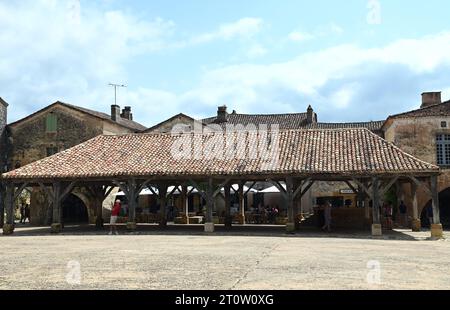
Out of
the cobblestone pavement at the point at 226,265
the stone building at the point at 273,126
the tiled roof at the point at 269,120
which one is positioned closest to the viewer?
the cobblestone pavement at the point at 226,265

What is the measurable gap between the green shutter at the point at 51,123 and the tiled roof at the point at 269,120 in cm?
1317

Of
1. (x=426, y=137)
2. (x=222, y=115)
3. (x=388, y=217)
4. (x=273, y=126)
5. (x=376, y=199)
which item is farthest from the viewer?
(x=222, y=115)

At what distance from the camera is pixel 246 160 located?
19.5 metres

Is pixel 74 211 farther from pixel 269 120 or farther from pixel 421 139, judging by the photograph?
pixel 421 139

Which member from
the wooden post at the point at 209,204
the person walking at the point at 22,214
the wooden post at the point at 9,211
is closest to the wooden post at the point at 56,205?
the wooden post at the point at 9,211

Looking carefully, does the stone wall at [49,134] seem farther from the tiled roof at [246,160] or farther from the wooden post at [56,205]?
the wooden post at [56,205]

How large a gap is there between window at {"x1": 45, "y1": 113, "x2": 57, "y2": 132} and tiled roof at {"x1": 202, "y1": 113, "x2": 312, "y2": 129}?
43.1 feet

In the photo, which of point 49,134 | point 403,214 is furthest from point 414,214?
point 49,134

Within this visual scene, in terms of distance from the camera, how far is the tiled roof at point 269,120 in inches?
1538

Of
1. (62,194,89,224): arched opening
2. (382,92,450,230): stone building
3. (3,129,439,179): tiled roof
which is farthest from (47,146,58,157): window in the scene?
(382,92,450,230): stone building

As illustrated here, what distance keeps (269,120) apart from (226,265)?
31.2 m

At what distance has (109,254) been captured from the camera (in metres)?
11.7

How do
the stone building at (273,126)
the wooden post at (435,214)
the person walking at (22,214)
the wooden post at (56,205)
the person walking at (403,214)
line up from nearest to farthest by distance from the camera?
the wooden post at (435,214) < the wooden post at (56,205) < the person walking at (403,214) < the person walking at (22,214) < the stone building at (273,126)

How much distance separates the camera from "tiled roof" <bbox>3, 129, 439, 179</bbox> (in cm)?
1802
